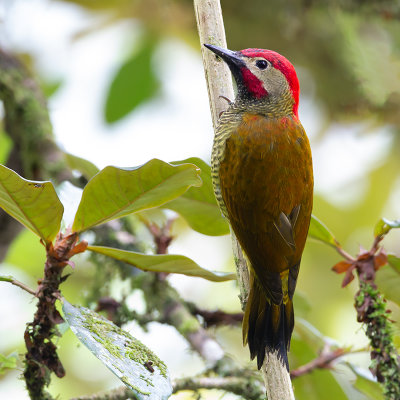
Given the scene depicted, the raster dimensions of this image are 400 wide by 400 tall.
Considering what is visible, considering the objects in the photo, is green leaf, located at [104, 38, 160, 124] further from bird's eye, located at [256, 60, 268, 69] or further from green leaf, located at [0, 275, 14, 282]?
green leaf, located at [0, 275, 14, 282]

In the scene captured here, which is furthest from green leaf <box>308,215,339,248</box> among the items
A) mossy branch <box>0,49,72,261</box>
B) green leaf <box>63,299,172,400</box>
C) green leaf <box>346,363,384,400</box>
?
mossy branch <box>0,49,72,261</box>

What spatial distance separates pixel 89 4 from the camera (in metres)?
4.29

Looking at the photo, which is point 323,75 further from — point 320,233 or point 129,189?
point 129,189

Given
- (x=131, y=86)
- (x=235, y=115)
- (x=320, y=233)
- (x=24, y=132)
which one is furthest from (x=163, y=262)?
(x=131, y=86)

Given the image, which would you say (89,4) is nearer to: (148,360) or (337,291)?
(337,291)

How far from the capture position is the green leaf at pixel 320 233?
6.54 ft

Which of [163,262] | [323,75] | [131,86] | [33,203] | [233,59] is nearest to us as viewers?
[33,203]

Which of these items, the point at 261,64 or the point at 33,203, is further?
the point at 261,64

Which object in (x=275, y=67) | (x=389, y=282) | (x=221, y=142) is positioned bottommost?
(x=389, y=282)

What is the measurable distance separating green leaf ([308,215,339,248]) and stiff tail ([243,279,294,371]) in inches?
9.1

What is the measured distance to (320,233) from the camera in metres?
2.02

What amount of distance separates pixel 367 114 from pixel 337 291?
131cm

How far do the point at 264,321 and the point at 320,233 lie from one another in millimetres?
341

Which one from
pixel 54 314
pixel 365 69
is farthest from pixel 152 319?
pixel 365 69
